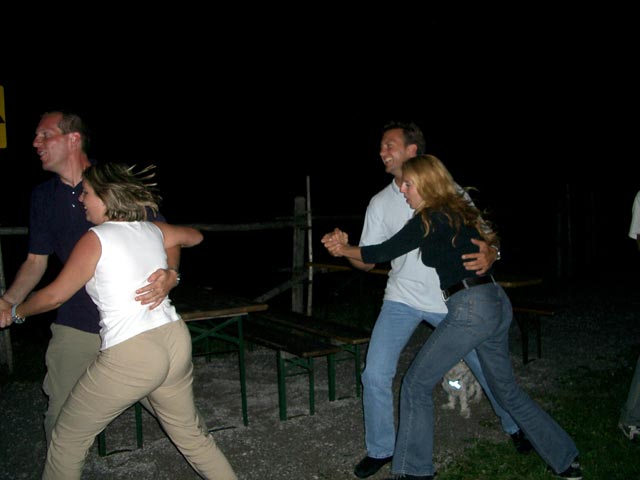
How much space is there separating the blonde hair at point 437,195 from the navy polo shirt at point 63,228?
1.30 meters

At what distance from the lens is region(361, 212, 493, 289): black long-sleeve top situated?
10.5 feet

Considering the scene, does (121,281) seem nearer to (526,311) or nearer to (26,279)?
(26,279)

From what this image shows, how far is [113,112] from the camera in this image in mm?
40406

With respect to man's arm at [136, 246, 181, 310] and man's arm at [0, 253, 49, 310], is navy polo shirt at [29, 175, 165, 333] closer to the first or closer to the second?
man's arm at [0, 253, 49, 310]

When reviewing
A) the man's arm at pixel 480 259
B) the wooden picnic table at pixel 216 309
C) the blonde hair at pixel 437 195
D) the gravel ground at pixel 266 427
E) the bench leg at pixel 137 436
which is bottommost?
the gravel ground at pixel 266 427

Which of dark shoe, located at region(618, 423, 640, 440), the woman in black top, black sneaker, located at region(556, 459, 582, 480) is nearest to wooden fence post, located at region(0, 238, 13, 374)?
the woman in black top

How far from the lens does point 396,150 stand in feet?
12.6

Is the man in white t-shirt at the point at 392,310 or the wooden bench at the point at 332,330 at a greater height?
→ the man in white t-shirt at the point at 392,310

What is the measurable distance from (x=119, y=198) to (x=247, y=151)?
1761 inches

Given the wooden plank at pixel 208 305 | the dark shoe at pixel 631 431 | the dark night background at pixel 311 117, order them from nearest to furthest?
the dark shoe at pixel 631 431
the wooden plank at pixel 208 305
the dark night background at pixel 311 117

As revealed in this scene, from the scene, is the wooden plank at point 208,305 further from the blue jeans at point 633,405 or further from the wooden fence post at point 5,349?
the blue jeans at point 633,405

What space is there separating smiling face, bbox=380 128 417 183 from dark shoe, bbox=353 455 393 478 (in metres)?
1.60

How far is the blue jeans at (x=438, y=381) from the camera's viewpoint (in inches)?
129

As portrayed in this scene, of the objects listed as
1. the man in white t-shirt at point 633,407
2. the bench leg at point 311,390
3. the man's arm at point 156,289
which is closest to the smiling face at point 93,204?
the man's arm at point 156,289
